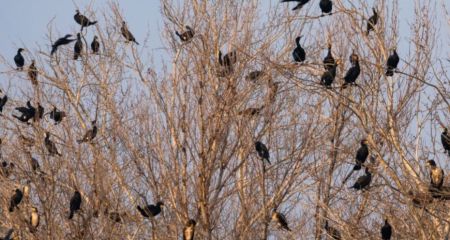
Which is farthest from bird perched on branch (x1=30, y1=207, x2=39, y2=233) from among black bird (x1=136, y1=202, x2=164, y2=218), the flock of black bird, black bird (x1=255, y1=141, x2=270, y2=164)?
black bird (x1=255, y1=141, x2=270, y2=164)

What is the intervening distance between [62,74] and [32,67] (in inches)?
31.2

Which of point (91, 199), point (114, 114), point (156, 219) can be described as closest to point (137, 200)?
point (156, 219)

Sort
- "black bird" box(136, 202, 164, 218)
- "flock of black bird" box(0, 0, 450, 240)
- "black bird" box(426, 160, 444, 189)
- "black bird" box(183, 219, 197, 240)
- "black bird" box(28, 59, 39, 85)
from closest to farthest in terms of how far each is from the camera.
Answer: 1. "black bird" box(426, 160, 444, 189)
2. "flock of black bird" box(0, 0, 450, 240)
3. "black bird" box(183, 219, 197, 240)
4. "black bird" box(136, 202, 164, 218)
5. "black bird" box(28, 59, 39, 85)

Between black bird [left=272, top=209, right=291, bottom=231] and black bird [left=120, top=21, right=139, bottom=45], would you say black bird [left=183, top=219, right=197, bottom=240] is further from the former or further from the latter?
black bird [left=120, top=21, right=139, bottom=45]

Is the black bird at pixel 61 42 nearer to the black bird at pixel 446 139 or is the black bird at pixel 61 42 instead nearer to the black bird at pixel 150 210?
the black bird at pixel 150 210

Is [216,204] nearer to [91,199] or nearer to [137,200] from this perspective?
[137,200]

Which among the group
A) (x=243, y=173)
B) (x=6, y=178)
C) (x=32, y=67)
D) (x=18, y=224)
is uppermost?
(x=32, y=67)

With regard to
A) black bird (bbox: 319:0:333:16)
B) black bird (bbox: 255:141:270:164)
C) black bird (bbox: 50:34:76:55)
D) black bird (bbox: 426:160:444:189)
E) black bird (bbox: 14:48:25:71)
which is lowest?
black bird (bbox: 426:160:444:189)

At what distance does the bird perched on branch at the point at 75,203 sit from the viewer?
10.2 m

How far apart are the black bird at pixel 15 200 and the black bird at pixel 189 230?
86.3 inches

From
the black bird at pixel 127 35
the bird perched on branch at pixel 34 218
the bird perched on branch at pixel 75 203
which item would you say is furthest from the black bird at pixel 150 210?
the black bird at pixel 127 35

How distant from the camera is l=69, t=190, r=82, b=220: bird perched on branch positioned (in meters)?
10.2

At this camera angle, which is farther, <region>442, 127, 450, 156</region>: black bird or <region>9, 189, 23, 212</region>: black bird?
<region>9, 189, 23, 212</region>: black bird

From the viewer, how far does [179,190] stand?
39.3 feet
